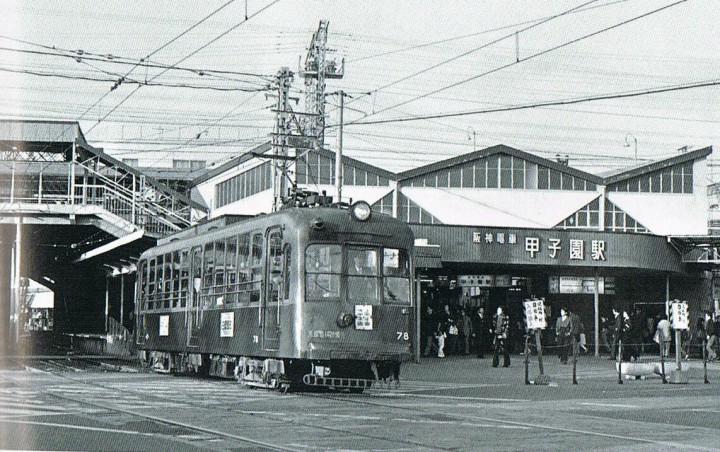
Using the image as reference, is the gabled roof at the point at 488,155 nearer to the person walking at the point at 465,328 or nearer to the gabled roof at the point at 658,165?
the gabled roof at the point at 658,165

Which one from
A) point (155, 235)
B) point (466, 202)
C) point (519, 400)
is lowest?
point (519, 400)

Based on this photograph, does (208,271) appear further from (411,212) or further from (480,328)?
(411,212)

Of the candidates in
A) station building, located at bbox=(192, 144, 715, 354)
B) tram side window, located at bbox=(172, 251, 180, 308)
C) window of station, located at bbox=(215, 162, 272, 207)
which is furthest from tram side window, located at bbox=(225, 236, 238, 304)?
window of station, located at bbox=(215, 162, 272, 207)

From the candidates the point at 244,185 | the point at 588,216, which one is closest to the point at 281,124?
the point at 588,216

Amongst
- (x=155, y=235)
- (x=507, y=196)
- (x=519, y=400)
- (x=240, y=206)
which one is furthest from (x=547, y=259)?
(x=240, y=206)

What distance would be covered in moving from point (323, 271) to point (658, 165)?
1635 inches

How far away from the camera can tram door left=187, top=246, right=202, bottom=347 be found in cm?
2173

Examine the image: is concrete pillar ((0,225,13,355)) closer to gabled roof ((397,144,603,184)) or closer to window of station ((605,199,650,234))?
gabled roof ((397,144,603,184))

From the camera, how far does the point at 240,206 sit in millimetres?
60906

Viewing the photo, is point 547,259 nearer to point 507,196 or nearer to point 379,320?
point 507,196

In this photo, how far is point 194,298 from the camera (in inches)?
864

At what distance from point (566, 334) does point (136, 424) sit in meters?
19.6

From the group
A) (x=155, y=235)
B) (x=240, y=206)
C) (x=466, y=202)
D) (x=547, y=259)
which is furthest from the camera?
(x=240, y=206)

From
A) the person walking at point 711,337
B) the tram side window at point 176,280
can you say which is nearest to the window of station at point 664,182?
the person walking at point 711,337
